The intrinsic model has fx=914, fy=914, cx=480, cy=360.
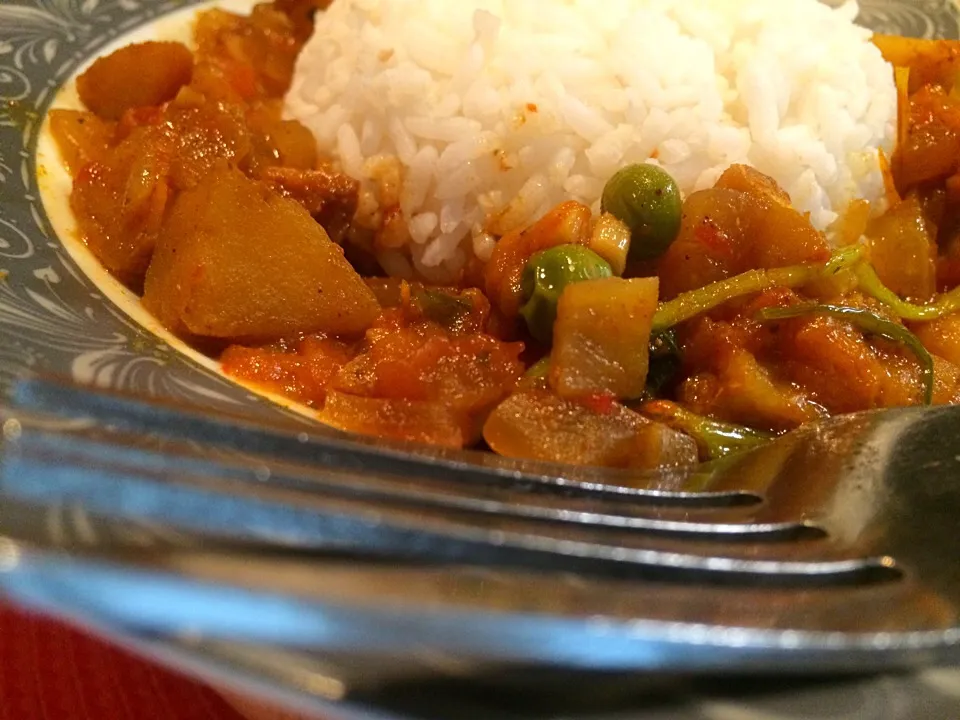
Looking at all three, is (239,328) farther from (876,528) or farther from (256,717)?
(876,528)

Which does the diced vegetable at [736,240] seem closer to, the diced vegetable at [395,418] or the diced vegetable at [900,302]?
the diced vegetable at [900,302]

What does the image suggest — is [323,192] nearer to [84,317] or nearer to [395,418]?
[84,317]

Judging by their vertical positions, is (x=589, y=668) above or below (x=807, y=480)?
above

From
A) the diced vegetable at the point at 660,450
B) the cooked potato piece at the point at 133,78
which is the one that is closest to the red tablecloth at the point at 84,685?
the diced vegetable at the point at 660,450

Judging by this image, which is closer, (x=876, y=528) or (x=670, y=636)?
(x=670, y=636)

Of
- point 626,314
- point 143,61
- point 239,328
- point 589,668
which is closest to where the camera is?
point 589,668

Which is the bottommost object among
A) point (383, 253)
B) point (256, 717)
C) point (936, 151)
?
point (256, 717)

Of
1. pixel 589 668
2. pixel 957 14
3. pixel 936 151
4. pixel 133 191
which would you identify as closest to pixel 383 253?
pixel 133 191

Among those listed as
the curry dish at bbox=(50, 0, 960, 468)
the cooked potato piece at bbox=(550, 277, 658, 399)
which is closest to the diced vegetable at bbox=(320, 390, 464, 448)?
the curry dish at bbox=(50, 0, 960, 468)
